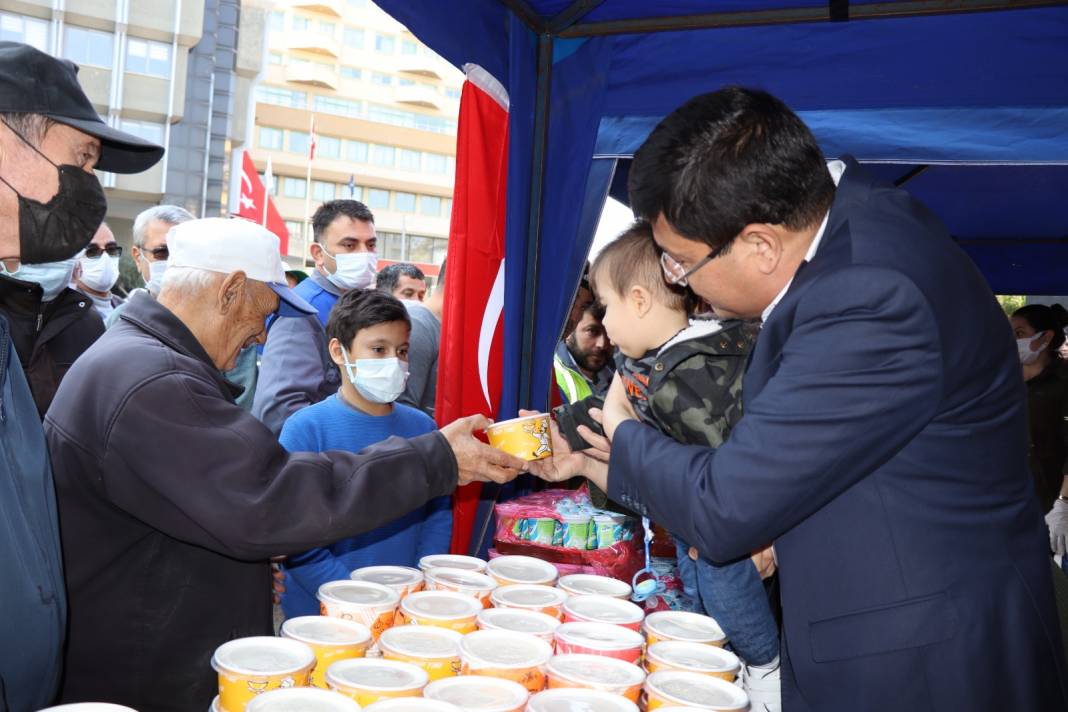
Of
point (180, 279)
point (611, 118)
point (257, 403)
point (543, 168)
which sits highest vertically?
point (611, 118)

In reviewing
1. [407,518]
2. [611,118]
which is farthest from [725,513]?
[611,118]

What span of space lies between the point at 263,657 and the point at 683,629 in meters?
0.96

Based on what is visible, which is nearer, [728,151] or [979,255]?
[728,151]

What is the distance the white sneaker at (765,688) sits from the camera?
198 centimetres

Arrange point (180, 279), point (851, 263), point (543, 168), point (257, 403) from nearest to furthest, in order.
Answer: point (851, 263)
point (180, 279)
point (543, 168)
point (257, 403)

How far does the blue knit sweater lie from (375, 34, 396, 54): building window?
2272 inches

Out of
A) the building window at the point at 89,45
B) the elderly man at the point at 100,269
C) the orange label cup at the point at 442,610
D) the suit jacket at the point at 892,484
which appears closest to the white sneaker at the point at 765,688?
the suit jacket at the point at 892,484

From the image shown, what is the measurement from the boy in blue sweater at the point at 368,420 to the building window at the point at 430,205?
46.3 meters

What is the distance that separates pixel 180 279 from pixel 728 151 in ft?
4.80

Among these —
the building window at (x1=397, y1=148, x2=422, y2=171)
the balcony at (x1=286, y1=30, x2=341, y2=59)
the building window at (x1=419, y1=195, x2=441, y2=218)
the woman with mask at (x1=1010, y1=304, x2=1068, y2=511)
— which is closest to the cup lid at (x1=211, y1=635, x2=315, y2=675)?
the woman with mask at (x1=1010, y1=304, x2=1068, y2=511)

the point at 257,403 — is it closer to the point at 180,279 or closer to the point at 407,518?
the point at 407,518

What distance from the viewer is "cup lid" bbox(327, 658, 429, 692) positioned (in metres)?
1.52

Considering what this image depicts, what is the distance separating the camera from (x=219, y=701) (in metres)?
1.55

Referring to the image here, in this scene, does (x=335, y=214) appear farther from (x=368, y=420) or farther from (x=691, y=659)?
(x=691, y=659)
